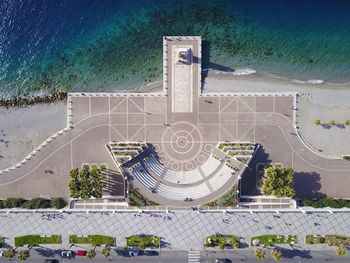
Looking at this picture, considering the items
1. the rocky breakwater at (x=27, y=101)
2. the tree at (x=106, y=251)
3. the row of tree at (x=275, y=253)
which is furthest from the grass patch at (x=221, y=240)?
the rocky breakwater at (x=27, y=101)

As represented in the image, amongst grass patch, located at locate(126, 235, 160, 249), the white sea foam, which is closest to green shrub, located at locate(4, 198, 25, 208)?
grass patch, located at locate(126, 235, 160, 249)

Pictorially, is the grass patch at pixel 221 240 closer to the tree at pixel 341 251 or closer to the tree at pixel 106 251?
the tree at pixel 341 251

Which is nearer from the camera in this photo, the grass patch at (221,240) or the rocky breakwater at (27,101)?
the grass patch at (221,240)

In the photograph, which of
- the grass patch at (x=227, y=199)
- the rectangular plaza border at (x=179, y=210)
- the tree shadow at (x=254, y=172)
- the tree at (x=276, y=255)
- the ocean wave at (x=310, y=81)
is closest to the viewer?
the tree at (x=276, y=255)

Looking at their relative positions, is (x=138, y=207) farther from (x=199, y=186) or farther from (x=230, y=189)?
(x=230, y=189)

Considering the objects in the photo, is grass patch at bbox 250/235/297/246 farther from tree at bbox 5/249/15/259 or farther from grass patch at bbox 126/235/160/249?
tree at bbox 5/249/15/259

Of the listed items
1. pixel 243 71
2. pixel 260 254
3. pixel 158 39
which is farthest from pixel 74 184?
pixel 243 71
